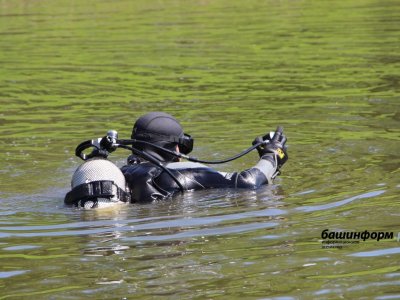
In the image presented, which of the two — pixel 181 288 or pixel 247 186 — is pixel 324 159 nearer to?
pixel 247 186

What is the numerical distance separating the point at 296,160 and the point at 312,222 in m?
2.68

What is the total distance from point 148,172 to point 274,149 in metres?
1.10

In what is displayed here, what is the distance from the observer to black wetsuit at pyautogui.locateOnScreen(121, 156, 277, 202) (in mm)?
7441

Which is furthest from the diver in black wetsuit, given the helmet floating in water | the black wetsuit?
the helmet floating in water

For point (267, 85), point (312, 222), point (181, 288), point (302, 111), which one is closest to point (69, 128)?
point (302, 111)

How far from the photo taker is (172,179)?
7.45 metres

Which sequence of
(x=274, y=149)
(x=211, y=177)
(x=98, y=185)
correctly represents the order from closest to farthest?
(x=98, y=185) < (x=211, y=177) < (x=274, y=149)

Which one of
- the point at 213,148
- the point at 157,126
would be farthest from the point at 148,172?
the point at 213,148

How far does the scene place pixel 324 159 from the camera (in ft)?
30.3

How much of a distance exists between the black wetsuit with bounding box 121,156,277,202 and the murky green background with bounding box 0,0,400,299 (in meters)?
0.09

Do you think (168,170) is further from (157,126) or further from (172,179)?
(157,126)

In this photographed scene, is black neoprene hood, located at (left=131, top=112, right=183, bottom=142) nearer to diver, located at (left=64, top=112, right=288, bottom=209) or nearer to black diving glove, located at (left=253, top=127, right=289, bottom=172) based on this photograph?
diver, located at (left=64, top=112, right=288, bottom=209)

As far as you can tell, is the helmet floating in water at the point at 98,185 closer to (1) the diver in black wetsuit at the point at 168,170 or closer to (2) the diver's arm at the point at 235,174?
(1) the diver in black wetsuit at the point at 168,170

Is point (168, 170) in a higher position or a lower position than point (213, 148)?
lower
